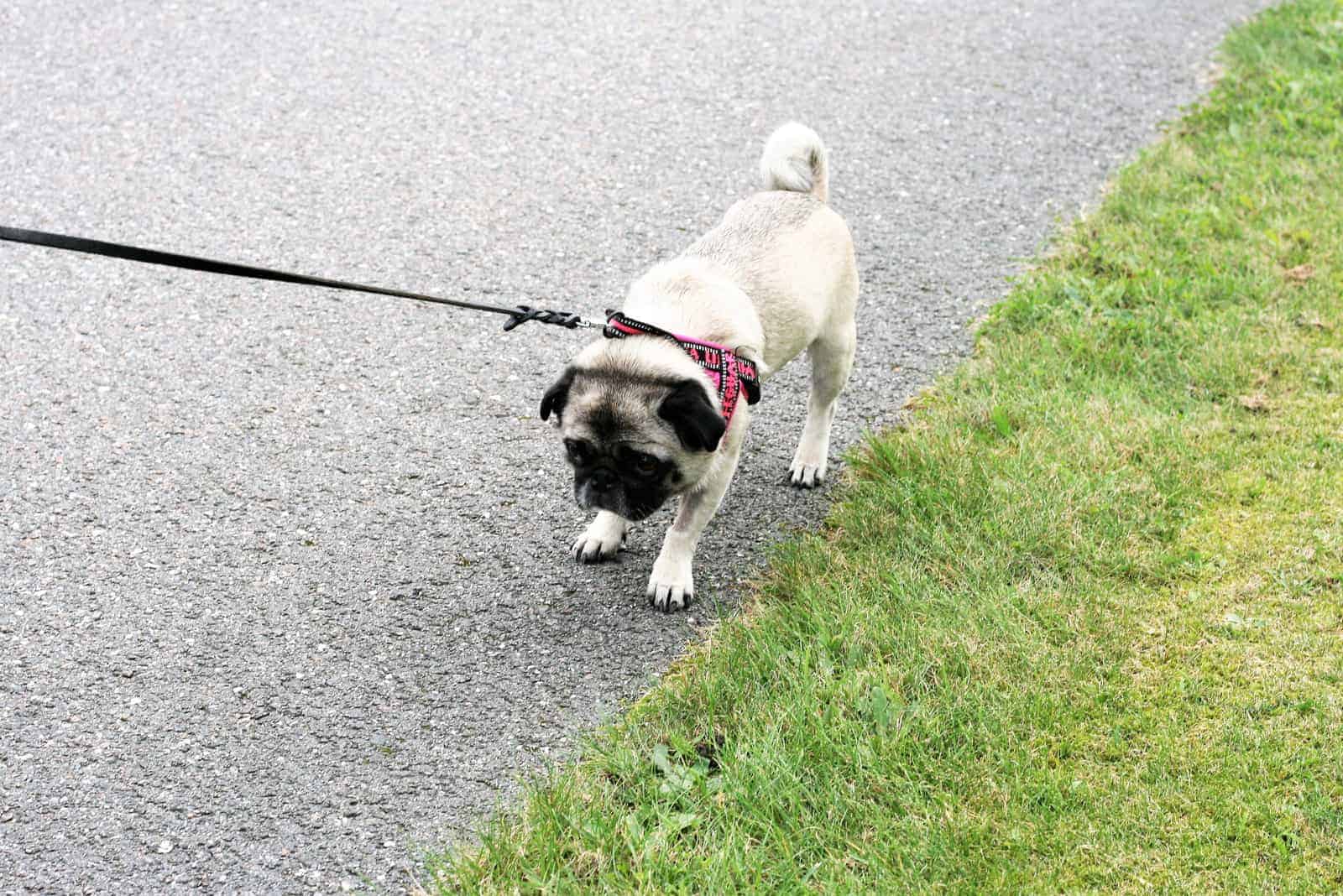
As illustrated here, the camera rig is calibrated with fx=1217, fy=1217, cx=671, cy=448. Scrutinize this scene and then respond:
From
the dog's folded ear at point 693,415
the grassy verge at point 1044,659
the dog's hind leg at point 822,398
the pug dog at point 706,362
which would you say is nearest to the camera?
the grassy verge at point 1044,659

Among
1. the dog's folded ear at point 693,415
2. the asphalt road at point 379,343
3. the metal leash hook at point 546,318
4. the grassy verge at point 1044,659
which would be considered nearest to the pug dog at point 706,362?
the dog's folded ear at point 693,415

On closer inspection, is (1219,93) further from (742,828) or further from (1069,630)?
(742,828)

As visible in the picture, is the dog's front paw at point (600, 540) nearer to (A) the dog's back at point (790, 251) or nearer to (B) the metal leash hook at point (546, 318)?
(B) the metal leash hook at point (546, 318)

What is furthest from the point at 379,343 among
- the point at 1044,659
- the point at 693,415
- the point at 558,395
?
the point at 1044,659

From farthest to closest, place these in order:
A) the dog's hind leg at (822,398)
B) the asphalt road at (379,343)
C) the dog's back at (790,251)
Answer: the dog's hind leg at (822,398) < the dog's back at (790,251) < the asphalt road at (379,343)

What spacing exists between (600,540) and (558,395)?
2.39ft

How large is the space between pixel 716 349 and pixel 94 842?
2.24m

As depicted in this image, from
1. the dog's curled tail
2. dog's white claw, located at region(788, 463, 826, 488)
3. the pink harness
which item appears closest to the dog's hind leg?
dog's white claw, located at region(788, 463, 826, 488)

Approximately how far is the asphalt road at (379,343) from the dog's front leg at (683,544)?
102mm

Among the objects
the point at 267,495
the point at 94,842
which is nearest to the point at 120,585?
the point at 267,495

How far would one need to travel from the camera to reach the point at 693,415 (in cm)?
361

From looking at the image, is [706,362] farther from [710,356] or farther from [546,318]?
[546,318]

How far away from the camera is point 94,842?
3.19 meters

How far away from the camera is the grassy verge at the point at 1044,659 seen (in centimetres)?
313
